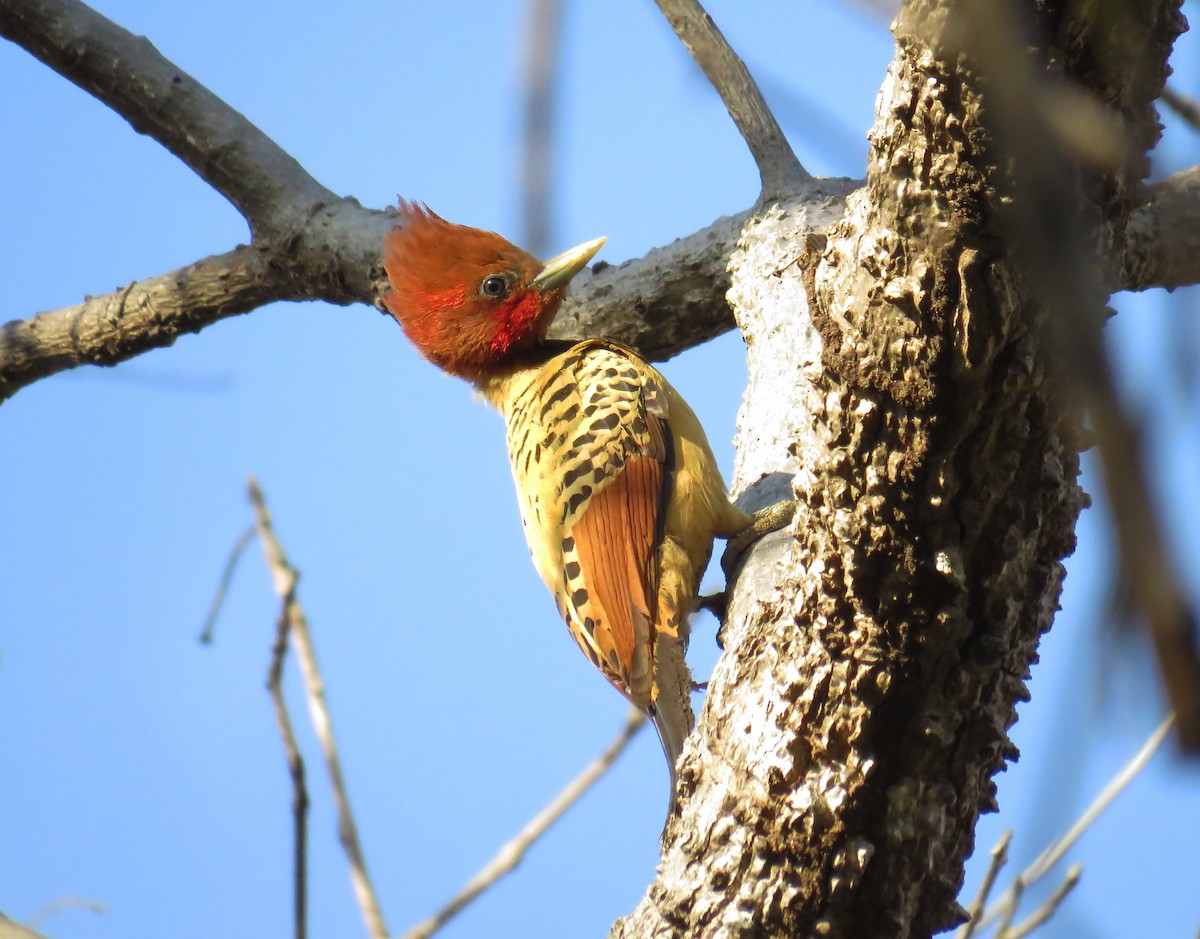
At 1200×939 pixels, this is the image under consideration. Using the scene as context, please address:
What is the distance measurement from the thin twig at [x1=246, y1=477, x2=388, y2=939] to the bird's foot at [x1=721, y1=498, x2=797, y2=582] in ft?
4.90

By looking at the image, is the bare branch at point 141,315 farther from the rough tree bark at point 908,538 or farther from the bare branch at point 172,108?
the rough tree bark at point 908,538

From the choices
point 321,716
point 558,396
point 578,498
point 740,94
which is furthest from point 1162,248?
point 321,716

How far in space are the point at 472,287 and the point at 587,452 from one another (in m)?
1.28

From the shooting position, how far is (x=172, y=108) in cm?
549

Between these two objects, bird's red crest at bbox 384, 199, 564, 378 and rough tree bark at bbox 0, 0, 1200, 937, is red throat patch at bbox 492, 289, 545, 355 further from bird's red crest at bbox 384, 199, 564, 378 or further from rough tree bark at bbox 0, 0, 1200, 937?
rough tree bark at bbox 0, 0, 1200, 937

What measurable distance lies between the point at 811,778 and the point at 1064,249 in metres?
1.89

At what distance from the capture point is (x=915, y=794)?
8.22 ft

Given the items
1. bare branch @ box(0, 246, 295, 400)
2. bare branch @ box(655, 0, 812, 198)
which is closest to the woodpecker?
bare branch @ box(0, 246, 295, 400)

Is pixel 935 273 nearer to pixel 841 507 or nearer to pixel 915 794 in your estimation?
pixel 841 507

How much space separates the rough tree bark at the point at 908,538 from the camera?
6.71ft

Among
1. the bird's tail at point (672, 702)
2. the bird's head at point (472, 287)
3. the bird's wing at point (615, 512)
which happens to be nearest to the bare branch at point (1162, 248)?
the bird's wing at point (615, 512)

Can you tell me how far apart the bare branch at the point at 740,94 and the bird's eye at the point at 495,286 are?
48.0 inches

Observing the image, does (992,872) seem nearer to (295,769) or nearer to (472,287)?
(295,769)

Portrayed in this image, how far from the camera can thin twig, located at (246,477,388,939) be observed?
2.71m
